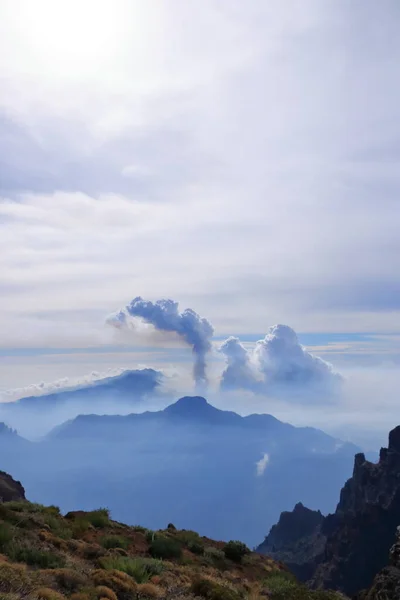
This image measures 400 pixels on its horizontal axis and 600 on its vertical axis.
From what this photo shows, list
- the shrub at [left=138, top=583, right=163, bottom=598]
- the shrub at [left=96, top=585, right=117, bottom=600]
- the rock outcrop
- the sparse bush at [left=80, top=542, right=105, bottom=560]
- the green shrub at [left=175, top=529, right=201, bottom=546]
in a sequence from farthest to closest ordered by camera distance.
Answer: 1. the rock outcrop
2. the green shrub at [left=175, top=529, right=201, bottom=546]
3. the sparse bush at [left=80, top=542, right=105, bottom=560]
4. the shrub at [left=138, top=583, right=163, bottom=598]
5. the shrub at [left=96, top=585, right=117, bottom=600]

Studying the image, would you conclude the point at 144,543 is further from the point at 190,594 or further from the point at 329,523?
the point at 329,523

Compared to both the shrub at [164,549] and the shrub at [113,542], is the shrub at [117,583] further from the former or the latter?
the shrub at [164,549]

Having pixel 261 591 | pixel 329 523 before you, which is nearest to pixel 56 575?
pixel 261 591

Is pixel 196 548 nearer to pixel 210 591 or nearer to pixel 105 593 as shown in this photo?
pixel 210 591

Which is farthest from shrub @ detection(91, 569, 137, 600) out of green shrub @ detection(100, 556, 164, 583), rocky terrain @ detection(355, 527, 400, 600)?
rocky terrain @ detection(355, 527, 400, 600)

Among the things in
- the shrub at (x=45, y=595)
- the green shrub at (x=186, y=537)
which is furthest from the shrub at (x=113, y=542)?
the shrub at (x=45, y=595)

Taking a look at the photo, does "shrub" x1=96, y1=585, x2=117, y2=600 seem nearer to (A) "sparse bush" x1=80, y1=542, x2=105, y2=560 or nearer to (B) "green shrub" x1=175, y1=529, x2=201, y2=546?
(A) "sparse bush" x1=80, y1=542, x2=105, y2=560
